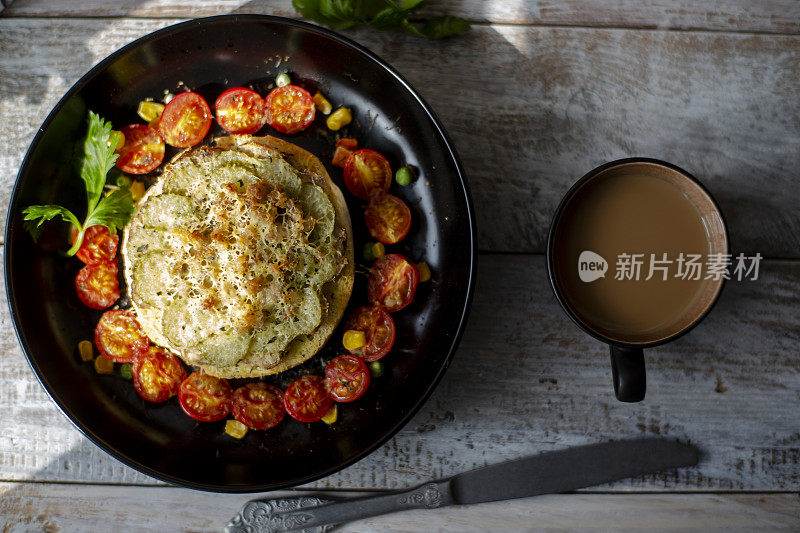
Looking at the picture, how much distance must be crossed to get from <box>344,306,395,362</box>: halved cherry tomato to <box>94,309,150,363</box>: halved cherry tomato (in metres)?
0.89

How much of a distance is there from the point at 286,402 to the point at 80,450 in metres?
1.01

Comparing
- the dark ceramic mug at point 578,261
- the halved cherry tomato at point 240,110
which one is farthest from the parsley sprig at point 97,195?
the dark ceramic mug at point 578,261

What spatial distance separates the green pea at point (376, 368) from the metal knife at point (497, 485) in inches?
21.3

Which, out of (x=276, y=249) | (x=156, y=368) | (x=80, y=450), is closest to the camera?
(x=276, y=249)

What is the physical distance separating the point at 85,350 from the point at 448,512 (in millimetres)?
1703

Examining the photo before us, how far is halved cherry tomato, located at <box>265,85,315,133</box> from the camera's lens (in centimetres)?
226

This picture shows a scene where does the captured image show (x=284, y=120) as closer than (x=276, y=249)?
No

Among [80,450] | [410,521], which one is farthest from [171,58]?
[410,521]

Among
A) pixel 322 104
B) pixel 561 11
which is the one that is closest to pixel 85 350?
pixel 322 104

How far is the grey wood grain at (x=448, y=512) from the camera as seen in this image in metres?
2.39

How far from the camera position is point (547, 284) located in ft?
7.87

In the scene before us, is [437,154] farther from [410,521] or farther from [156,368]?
[410,521]

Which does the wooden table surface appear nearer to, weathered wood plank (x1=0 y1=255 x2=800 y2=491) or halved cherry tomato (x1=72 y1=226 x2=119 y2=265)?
weathered wood plank (x1=0 y1=255 x2=800 y2=491)

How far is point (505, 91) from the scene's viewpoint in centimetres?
243
